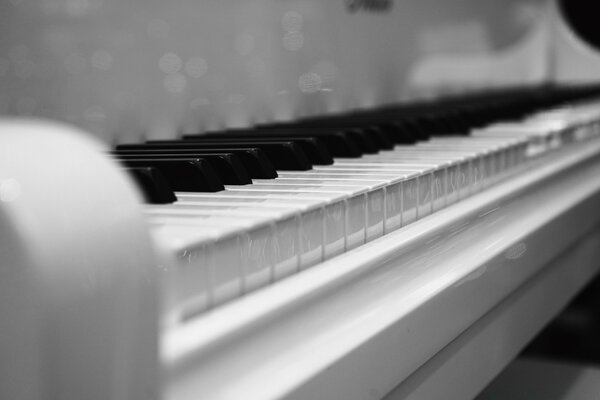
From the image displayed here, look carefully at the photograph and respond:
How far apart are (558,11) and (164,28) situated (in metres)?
2.15

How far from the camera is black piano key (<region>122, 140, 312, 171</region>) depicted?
77 cm

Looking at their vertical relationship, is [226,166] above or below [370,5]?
below

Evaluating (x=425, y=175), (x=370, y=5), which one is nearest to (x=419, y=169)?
(x=425, y=175)

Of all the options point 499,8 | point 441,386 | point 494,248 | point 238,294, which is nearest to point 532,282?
point 494,248

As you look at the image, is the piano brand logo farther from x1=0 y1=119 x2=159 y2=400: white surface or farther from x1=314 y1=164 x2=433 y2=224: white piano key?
Result: x1=0 y1=119 x2=159 y2=400: white surface

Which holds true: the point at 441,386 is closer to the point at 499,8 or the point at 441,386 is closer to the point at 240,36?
the point at 240,36

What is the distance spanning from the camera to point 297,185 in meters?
0.63

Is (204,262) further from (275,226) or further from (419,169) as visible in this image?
(419,169)

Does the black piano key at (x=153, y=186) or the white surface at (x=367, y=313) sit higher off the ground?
the black piano key at (x=153, y=186)

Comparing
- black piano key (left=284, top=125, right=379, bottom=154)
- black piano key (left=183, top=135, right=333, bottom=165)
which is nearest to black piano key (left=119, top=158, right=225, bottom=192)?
black piano key (left=183, top=135, right=333, bottom=165)

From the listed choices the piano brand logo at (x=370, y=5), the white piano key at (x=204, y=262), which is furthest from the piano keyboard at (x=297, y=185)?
the piano brand logo at (x=370, y=5)

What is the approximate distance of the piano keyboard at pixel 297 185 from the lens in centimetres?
45

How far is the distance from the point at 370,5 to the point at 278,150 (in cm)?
73

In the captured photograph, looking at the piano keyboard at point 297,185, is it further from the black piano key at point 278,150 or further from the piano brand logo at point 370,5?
the piano brand logo at point 370,5
